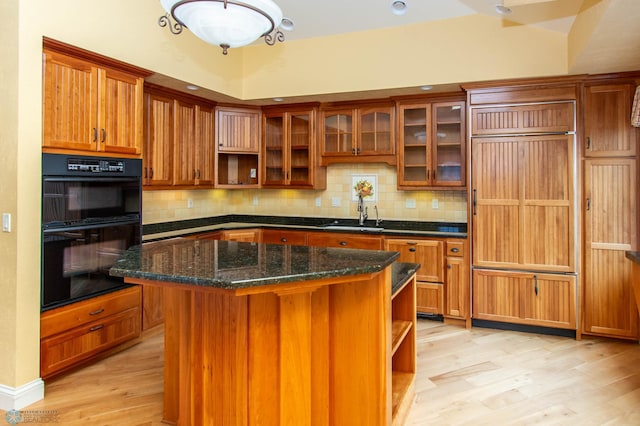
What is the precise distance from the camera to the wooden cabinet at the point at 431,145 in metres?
4.43

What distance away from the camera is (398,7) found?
151 inches

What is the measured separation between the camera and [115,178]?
10.7 feet

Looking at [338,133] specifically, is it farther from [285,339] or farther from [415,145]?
[285,339]

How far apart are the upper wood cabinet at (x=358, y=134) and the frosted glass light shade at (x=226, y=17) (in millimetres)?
2869

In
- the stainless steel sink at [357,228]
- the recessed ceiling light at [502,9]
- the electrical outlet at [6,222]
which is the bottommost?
the stainless steel sink at [357,228]

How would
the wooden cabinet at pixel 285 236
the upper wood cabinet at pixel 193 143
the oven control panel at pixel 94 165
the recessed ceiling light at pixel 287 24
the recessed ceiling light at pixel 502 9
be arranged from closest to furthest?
the oven control panel at pixel 94 165 < the recessed ceiling light at pixel 502 9 < the recessed ceiling light at pixel 287 24 < the upper wood cabinet at pixel 193 143 < the wooden cabinet at pixel 285 236

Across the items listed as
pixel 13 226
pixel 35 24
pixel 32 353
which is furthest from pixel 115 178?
pixel 32 353

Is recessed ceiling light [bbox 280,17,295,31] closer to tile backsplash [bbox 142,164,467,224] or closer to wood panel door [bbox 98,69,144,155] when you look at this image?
wood panel door [bbox 98,69,144,155]

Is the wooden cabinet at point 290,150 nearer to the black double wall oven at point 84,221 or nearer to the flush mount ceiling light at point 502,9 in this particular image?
the black double wall oven at point 84,221

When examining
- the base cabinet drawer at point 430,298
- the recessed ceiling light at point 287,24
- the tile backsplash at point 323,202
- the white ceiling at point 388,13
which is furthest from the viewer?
the tile backsplash at point 323,202

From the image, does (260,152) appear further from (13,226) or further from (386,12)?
(13,226)

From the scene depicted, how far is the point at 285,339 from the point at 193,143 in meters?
3.35

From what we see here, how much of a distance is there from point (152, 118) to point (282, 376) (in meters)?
3.08

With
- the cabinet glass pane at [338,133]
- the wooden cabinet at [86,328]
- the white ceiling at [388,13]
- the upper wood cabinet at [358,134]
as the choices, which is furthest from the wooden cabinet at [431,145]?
the wooden cabinet at [86,328]
